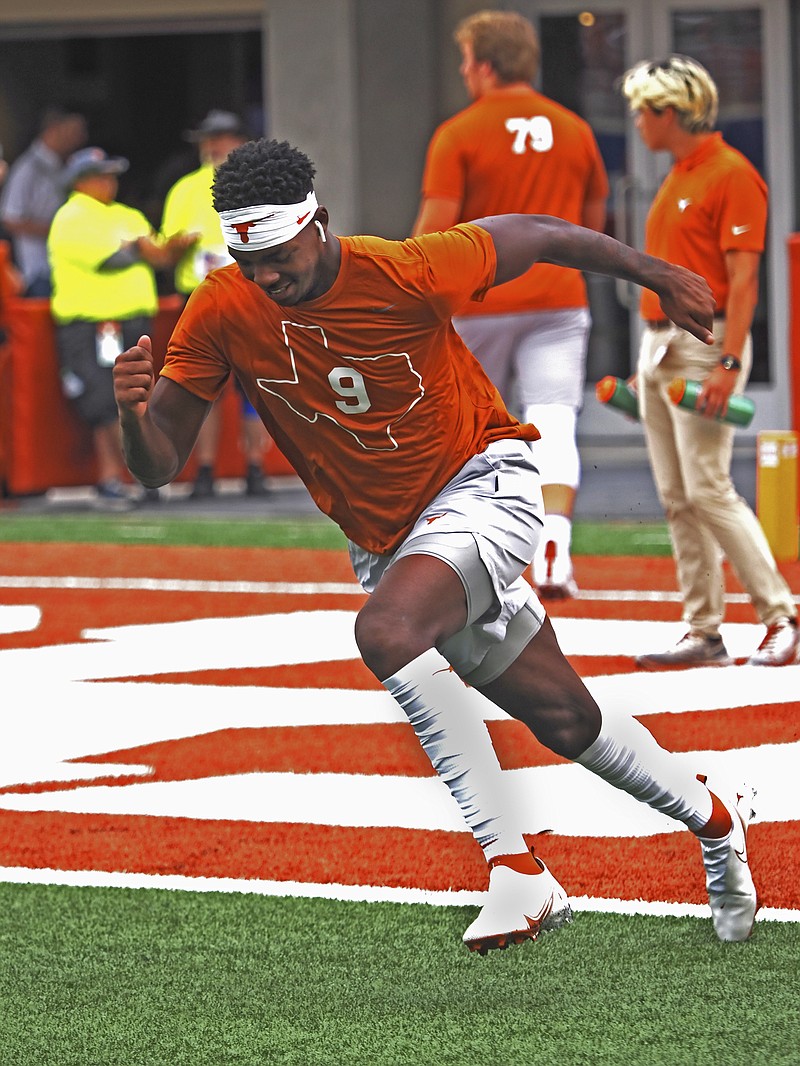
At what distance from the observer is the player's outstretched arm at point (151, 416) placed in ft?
12.9

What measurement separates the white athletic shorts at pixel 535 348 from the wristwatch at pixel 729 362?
1244 millimetres

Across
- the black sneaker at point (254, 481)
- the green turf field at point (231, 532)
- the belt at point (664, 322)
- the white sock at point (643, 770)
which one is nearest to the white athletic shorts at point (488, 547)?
the white sock at point (643, 770)

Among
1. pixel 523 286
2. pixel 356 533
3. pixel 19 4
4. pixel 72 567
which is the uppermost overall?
pixel 19 4

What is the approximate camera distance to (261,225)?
3910mm

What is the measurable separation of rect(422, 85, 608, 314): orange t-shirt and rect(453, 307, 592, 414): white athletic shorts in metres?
0.06

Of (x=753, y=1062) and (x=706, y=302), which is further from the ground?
(x=706, y=302)

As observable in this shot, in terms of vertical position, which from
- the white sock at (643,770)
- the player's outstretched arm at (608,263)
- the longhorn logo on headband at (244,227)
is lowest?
the white sock at (643,770)

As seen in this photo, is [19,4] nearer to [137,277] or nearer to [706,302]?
[137,277]

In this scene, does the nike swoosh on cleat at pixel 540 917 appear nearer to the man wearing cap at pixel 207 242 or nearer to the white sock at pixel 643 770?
the white sock at pixel 643 770

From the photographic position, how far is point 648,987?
3.86 meters

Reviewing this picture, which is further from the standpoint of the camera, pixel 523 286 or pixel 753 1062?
pixel 523 286

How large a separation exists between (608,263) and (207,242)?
934 centimetres

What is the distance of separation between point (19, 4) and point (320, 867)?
13.0m

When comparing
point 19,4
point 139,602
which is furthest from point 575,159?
point 19,4
